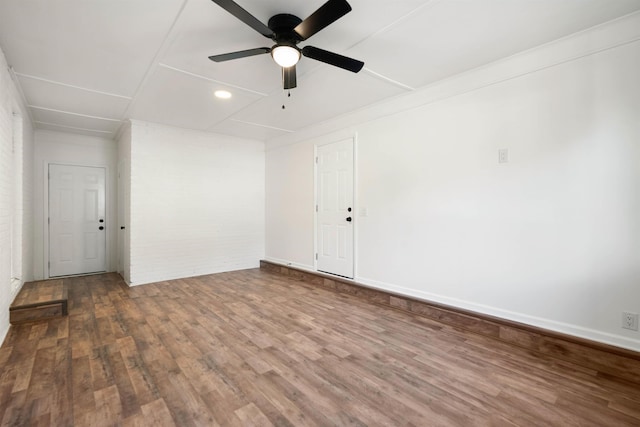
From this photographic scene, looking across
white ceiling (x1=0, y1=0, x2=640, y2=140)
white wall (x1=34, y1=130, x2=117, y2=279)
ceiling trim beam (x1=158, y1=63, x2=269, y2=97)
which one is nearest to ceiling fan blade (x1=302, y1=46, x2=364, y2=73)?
white ceiling (x1=0, y1=0, x2=640, y2=140)

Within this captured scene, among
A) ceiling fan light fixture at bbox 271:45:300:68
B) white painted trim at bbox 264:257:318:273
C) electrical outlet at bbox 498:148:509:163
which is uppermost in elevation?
ceiling fan light fixture at bbox 271:45:300:68

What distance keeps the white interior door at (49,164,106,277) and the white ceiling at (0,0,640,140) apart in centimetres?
177

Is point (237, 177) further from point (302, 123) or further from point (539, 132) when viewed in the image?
point (539, 132)

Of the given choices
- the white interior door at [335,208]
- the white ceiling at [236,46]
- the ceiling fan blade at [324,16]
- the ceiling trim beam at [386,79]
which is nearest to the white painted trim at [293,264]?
the white interior door at [335,208]

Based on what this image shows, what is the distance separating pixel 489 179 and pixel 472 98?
0.86 meters

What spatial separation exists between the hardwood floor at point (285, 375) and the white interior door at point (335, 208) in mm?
1184

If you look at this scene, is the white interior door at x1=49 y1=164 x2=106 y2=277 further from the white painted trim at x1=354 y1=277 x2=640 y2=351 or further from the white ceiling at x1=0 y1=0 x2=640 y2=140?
the white painted trim at x1=354 y1=277 x2=640 y2=351

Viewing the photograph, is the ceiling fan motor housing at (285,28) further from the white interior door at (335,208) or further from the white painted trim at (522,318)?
the white painted trim at (522,318)

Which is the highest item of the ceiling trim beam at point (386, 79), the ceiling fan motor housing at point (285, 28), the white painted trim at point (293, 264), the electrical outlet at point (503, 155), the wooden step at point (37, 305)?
the ceiling trim beam at point (386, 79)

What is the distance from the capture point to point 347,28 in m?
2.23

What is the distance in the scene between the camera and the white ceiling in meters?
2.04

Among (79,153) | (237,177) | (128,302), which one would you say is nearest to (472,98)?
(237,177)

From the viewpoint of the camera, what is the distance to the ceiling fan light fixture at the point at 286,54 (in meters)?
2.14

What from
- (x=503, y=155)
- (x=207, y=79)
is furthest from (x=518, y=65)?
(x=207, y=79)
